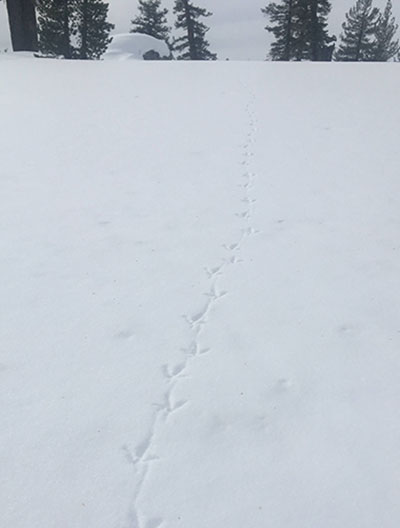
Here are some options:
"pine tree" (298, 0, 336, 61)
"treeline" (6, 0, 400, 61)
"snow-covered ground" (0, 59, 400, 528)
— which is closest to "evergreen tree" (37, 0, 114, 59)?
"treeline" (6, 0, 400, 61)

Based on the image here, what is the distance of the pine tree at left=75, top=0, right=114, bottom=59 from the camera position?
24.3m

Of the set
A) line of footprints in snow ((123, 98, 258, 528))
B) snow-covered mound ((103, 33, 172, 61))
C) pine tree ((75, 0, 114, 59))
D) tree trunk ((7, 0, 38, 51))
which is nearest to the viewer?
line of footprints in snow ((123, 98, 258, 528))

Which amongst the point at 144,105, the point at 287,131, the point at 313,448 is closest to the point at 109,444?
the point at 313,448

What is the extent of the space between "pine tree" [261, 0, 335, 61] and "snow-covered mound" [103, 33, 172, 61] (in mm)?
8098

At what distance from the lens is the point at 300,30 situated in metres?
28.6

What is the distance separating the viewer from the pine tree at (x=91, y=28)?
24.3 m

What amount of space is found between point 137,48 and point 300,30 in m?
10.1

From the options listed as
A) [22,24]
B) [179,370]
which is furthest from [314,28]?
[179,370]

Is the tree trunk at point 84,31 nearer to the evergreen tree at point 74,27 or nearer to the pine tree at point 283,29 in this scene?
the evergreen tree at point 74,27

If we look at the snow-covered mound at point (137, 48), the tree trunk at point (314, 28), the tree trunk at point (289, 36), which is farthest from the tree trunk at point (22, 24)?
the tree trunk at point (289, 36)

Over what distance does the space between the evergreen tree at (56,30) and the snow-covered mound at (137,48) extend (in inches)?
161

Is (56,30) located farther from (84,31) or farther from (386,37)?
(386,37)

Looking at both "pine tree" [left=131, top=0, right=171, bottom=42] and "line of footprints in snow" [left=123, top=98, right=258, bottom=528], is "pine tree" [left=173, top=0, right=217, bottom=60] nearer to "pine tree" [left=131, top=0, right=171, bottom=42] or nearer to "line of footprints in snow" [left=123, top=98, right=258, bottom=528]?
"pine tree" [left=131, top=0, right=171, bottom=42]

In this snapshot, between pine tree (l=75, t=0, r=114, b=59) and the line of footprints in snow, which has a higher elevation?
pine tree (l=75, t=0, r=114, b=59)
